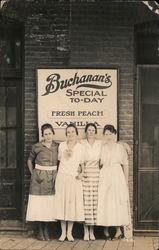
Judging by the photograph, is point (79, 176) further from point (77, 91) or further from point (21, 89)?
point (21, 89)

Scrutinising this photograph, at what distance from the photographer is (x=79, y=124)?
889 cm

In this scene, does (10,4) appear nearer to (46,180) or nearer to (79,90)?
(79,90)

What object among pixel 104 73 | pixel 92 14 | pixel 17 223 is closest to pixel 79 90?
pixel 104 73

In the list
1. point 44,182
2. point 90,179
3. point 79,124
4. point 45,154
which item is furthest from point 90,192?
point 79,124

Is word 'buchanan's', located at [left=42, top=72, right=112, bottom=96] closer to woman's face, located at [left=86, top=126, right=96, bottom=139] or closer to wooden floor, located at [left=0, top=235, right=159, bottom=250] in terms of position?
woman's face, located at [left=86, top=126, right=96, bottom=139]

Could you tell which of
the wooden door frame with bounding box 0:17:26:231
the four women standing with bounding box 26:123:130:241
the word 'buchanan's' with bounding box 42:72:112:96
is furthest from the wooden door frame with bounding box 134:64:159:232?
the wooden door frame with bounding box 0:17:26:231

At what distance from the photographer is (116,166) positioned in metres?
8.68

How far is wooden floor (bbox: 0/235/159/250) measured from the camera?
27.0 ft

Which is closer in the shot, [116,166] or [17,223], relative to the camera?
[116,166]

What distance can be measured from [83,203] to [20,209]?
1.35 meters

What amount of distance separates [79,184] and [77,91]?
156 centimetres

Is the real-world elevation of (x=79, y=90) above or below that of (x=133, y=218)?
above

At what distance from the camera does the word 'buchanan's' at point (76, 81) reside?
8.89m

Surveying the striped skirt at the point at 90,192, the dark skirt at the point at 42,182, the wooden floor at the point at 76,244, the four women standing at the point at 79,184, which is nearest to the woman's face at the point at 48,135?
the four women standing at the point at 79,184
